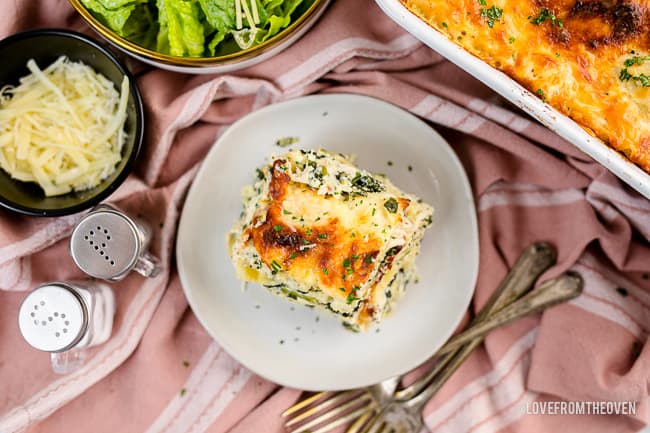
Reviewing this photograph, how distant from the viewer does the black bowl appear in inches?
106

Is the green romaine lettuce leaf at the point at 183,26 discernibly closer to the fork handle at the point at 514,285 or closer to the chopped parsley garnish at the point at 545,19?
the chopped parsley garnish at the point at 545,19

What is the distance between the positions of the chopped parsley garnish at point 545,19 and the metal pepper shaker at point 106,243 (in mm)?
1740


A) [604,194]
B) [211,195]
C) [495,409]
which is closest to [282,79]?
[211,195]

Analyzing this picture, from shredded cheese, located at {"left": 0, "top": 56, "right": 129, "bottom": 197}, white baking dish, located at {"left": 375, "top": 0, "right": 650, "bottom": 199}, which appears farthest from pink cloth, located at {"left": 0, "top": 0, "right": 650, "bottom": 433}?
white baking dish, located at {"left": 375, "top": 0, "right": 650, "bottom": 199}

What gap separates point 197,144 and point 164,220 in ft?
1.24

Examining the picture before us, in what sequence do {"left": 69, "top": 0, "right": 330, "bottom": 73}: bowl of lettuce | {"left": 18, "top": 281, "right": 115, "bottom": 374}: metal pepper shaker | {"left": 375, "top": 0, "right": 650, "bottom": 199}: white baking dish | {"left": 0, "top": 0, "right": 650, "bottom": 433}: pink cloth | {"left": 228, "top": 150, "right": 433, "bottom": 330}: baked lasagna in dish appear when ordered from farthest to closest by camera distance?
{"left": 0, "top": 0, "right": 650, "bottom": 433}: pink cloth
{"left": 18, "top": 281, "right": 115, "bottom": 374}: metal pepper shaker
{"left": 69, "top": 0, "right": 330, "bottom": 73}: bowl of lettuce
{"left": 228, "top": 150, "right": 433, "bottom": 330}: baked lasagna in dish
{"left": 375, "top": 0, "right": 650, "bottom": 199}: white baking dish

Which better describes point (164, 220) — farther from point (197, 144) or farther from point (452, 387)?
point (452, 387)

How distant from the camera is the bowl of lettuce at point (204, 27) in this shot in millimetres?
2594

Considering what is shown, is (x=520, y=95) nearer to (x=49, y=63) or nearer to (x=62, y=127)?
(x=62, y=127)

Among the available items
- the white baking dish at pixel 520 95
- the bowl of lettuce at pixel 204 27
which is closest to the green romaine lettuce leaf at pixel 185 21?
the bowl of lettuce at pixel 204 27

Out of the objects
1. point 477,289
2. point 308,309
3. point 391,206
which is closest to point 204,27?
point 391,206

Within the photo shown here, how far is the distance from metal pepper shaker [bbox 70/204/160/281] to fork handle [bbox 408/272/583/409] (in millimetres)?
1409

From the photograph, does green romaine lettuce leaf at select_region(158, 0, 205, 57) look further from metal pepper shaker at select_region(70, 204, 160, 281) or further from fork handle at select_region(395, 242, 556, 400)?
fork handle at select_region(395, 242, 556, 400)

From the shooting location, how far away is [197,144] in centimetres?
301
